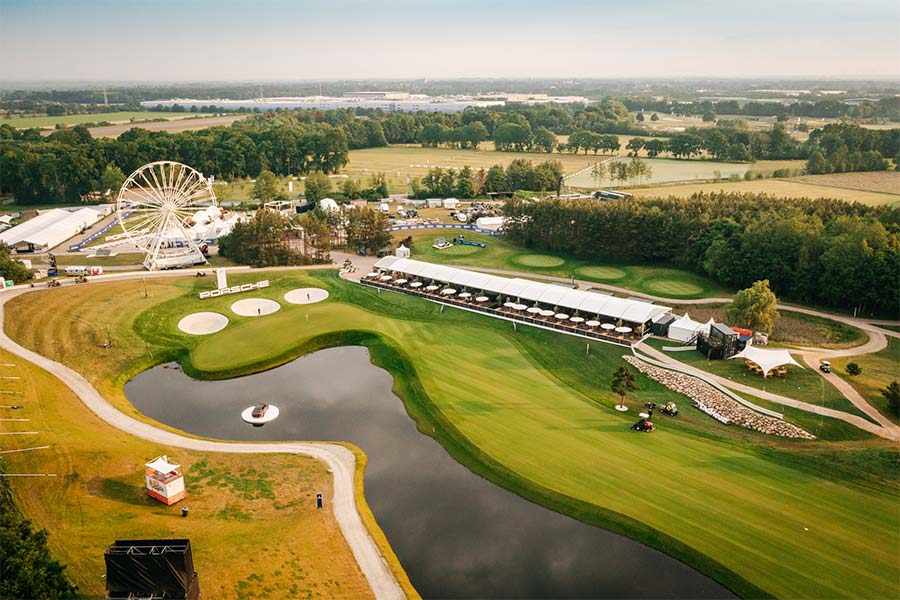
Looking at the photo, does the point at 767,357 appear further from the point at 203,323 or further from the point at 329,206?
the point at 329,206

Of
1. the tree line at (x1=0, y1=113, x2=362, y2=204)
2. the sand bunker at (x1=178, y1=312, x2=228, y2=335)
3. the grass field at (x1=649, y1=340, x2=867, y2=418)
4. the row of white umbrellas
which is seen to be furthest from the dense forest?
the tree line at (x1=0, y1=113, x2=362, y2=204)

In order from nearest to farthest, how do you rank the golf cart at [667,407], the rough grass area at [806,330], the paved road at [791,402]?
the paved road at [791,402], the golf cart at [667,407], the rough grass area at [806,330]

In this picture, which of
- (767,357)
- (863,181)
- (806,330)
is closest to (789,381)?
(767,357)

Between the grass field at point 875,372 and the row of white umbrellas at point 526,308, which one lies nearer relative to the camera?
the grass field at point 875,372

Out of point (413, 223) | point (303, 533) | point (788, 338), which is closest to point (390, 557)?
point (303, 533)

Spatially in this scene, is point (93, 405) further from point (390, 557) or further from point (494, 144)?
point (494, 144)

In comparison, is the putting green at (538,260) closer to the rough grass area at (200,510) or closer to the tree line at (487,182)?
the tree line at (487,182)

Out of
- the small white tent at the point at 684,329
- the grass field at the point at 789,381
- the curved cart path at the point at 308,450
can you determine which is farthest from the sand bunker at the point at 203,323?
the grass field at the point at 789,381
